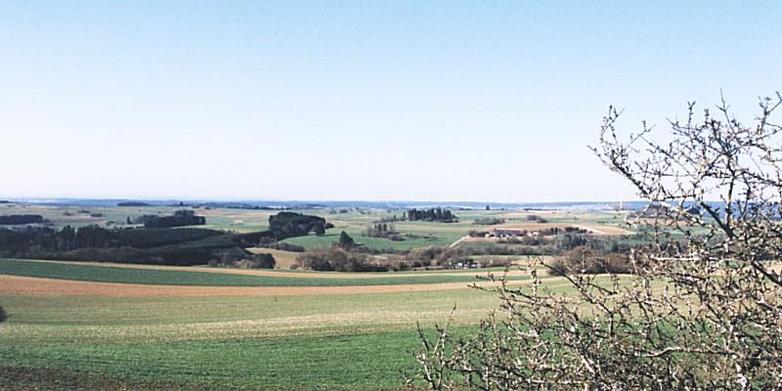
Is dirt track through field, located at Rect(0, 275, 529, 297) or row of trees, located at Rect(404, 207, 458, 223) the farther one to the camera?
row of trees, located at Rect(404, 207, 458, 223)

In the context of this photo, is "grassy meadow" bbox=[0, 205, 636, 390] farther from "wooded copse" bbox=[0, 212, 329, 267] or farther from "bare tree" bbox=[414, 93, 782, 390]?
"wooded copse" bbox=[0, 212, 329, 267]

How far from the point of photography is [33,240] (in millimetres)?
66250

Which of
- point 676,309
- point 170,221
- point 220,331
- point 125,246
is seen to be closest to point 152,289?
point 220,331

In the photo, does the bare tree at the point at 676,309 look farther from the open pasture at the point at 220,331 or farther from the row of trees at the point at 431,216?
the row of trees at the point at 431,216

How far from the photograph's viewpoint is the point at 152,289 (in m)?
46.3

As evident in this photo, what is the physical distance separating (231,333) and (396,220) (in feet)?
276

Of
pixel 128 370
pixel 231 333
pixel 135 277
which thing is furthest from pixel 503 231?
pixel 128 370

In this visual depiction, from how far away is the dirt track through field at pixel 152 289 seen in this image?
4281cm

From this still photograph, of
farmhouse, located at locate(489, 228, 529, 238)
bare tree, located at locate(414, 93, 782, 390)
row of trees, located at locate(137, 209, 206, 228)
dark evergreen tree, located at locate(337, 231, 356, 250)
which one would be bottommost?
dark evergreen tree, located at locate(337, 231, 356, 250)

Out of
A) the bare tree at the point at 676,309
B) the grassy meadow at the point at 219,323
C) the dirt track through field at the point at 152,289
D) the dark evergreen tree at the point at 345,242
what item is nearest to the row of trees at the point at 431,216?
the dark evergreen tree at the point at 345,242

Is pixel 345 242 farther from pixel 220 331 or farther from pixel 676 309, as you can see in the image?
pixel 676 309

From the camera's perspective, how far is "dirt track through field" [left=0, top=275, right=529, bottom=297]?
140 ft

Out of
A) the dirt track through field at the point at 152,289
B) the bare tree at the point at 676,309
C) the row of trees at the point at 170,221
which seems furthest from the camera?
the row of trees at the point at 170,221

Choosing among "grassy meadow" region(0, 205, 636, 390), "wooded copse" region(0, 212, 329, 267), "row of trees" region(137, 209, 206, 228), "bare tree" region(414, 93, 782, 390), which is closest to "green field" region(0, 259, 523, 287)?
"grassy meadow" region(0, 205, 636, 390)
